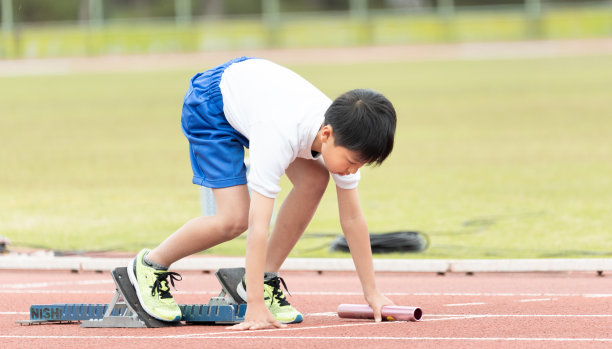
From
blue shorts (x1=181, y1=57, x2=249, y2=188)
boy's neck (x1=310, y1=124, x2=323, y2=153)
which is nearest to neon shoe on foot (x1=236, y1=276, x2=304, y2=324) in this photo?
blue shorts (x1=181, y1=57, x2=249, y2=188)

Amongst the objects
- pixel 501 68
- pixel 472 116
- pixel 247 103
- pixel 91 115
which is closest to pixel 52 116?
pixel 91 115

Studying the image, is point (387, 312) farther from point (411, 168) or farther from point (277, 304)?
point (411, 168)

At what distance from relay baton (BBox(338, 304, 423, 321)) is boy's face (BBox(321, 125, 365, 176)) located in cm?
93

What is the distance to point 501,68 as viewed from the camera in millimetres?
40094

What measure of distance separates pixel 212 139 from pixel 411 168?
11.7m

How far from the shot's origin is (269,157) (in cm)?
551

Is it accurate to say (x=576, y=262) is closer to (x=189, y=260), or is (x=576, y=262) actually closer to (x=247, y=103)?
(x=189, y=260)

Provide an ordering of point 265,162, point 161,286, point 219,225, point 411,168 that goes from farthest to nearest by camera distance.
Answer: point 411,168, point 161,286, point 219,225, point 265,162

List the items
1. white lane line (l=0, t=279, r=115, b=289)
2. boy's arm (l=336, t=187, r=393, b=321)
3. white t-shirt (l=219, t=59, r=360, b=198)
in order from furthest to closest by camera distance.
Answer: white lane line (l=0, t=279, r=115, b=289) → boy's arm (l=336, t=187, r=393, b=321) → white t-shirt (l=219, t=59, r=360, b=198)

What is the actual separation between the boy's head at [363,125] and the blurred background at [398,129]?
4.23 metres

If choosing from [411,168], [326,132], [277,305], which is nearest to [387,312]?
[277,305]

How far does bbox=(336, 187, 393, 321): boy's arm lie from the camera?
238 inches

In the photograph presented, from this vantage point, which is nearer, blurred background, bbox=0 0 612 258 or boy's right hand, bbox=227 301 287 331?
boy's right hand, bbox=227 301 287 331

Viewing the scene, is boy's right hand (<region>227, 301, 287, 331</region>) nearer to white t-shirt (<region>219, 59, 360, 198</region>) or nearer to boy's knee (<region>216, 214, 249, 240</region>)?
boy's knee (<region>216, 214, 249, 240</region>)
